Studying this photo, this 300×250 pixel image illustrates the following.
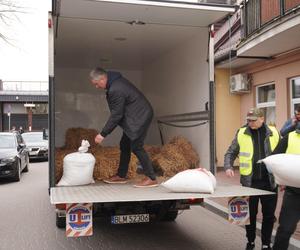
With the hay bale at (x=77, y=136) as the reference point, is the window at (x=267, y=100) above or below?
above

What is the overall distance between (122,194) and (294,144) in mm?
1974

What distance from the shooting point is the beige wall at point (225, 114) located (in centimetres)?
1479

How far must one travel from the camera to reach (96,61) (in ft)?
32.1

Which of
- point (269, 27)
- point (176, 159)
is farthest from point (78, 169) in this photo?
point (269, 27)

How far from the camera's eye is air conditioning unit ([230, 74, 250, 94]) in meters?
13.8

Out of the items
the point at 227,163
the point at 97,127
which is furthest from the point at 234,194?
the point at 97,127

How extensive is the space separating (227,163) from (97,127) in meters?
5.87

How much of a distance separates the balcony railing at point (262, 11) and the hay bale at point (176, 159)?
4164 millimetres

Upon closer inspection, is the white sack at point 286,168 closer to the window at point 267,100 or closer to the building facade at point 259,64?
the building facade at point 259,64

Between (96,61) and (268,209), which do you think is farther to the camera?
(96,61)

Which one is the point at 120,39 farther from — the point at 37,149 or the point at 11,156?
the point at 37,149

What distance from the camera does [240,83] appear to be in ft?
45.5

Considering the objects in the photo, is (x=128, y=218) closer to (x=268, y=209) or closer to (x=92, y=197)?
(x=92, y=197)

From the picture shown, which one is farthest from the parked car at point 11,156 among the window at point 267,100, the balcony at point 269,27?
the window at point 267,100
